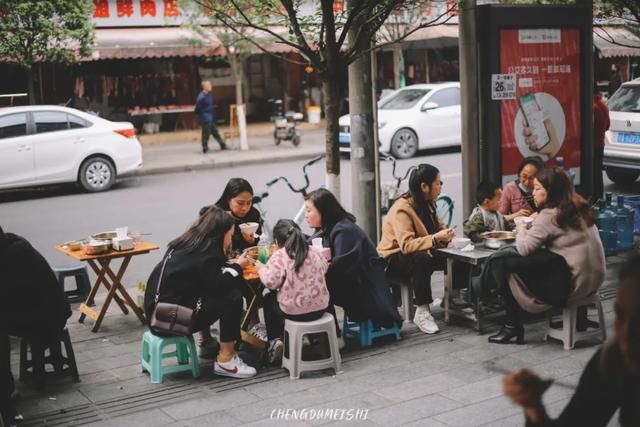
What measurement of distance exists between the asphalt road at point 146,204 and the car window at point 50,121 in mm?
1212

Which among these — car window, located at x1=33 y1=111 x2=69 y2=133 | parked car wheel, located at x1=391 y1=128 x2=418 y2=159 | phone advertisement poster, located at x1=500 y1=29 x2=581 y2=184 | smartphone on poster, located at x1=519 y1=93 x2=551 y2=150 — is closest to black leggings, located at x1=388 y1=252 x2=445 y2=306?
phone advertisement poster, located at x1=500 y1=29 x2=581 y2=184

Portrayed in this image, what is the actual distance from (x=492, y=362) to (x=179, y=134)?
19.9 m

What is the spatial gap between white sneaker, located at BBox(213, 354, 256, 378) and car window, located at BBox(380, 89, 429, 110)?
14.0 meters

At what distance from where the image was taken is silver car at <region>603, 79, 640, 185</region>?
44.6 ft

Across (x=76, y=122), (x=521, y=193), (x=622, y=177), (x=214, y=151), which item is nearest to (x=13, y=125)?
(x=76, y=122)

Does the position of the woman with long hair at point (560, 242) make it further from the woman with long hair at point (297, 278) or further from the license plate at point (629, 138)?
the license plate at point (629, 138)

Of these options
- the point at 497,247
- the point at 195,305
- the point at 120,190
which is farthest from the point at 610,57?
the point at 195,305

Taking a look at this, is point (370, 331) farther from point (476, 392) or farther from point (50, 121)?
point (50, 121)

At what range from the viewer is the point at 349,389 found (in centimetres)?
595

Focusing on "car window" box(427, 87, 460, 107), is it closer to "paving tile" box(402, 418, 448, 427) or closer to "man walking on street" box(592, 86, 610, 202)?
"man walking on street" box(592, 86, 610, 202)

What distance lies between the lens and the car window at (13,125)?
1488 cm

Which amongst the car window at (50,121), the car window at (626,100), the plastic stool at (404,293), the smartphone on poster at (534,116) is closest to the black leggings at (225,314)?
the plastic stool at (404,293)

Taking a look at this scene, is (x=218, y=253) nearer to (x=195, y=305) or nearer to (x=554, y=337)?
(x=195, y=305)

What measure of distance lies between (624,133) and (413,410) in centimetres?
959
